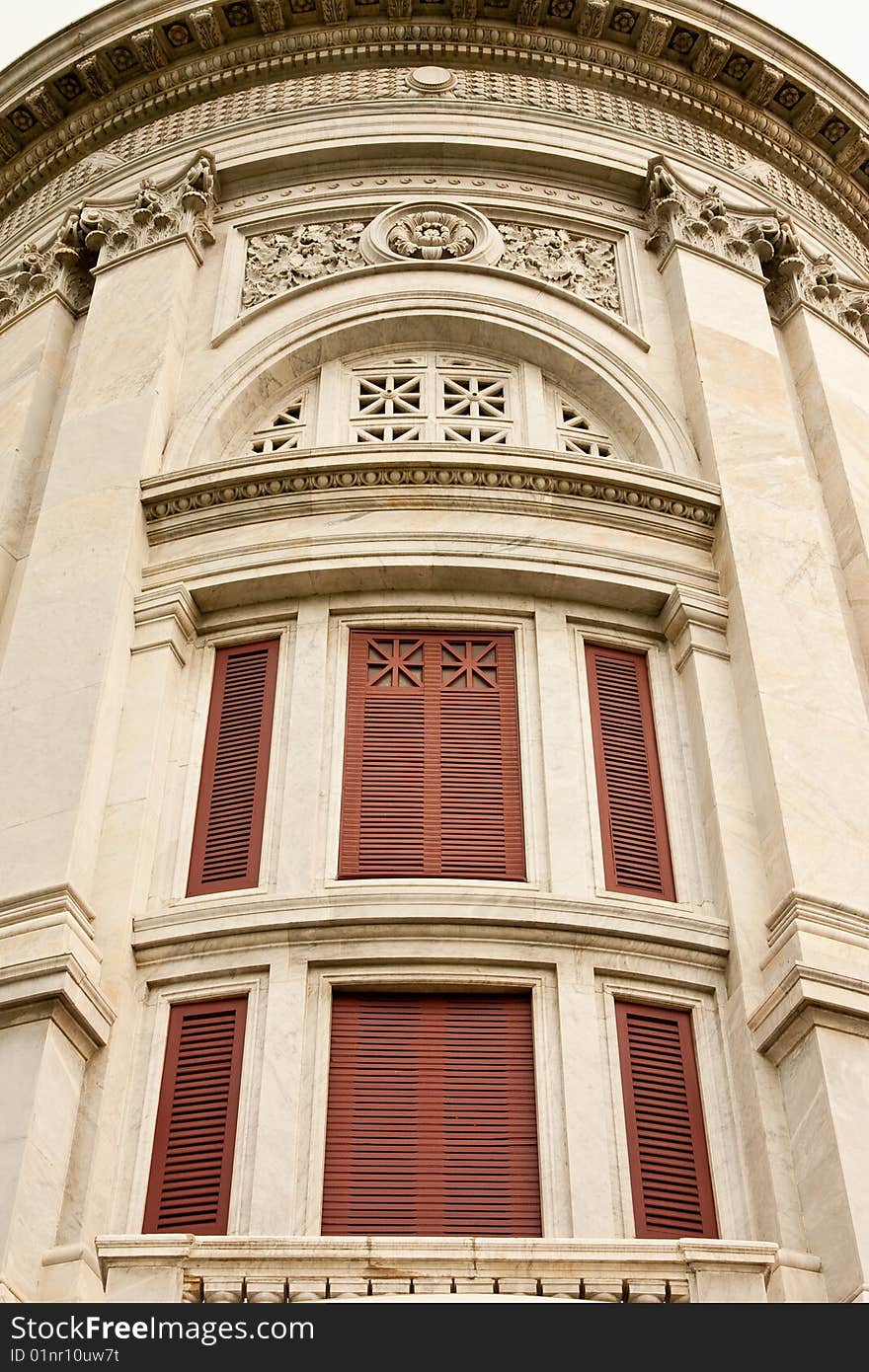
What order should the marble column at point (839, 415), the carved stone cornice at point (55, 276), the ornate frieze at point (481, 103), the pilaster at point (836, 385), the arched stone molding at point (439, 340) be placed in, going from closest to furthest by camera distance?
1. the marble column at point (839, 415)
2. the pilaster at point (836, 385)
3. the arched stone molding at point (439, 340)
4. the carved stone cornice at point (55, 276)
5. the ornate frieze at point (481, 103)

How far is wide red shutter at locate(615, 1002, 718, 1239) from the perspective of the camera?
43.7 ft

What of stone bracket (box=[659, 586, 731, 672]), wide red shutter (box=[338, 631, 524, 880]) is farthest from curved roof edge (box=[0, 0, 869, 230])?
wide red shutter (box=[338, 631, 524, 880])

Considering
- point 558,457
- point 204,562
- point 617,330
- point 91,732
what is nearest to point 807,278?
point 617,330

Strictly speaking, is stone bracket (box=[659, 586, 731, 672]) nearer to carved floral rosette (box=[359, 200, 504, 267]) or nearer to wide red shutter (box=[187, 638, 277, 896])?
wide red shutter (box=[187, 638, 277, 896])

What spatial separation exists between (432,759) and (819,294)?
31.4 ft

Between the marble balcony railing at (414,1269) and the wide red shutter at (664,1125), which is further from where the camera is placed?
the wide red shutter at (664,1125)

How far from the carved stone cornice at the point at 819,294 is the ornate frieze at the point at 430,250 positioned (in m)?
2.07

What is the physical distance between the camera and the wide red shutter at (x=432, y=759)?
51.2ft

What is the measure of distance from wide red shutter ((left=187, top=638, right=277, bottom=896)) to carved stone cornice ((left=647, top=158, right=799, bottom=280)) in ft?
26.8

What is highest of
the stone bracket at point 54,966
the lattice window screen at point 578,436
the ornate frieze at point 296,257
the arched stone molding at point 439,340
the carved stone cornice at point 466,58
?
the carved stone cornice at point 466,58

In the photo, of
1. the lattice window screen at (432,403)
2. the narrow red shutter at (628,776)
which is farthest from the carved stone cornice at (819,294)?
the narrow red shutter at (628,776)

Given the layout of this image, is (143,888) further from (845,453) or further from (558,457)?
(845,453)

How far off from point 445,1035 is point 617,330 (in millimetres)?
9692

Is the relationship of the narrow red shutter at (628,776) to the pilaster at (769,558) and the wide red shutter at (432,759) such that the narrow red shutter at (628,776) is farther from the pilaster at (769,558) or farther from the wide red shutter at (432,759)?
the pilaster at (769,558)
